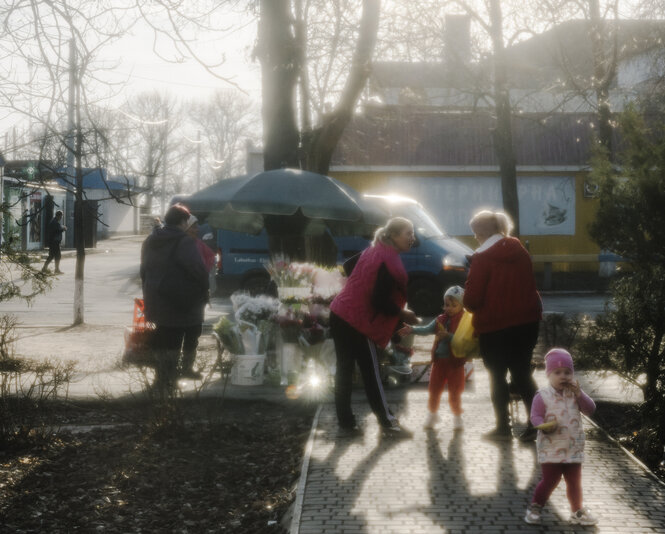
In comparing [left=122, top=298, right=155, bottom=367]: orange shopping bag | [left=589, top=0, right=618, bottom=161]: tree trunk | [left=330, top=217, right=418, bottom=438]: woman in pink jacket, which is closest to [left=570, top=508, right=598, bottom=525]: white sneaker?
[left=330, top=217, right=418, bottom=438]: woman in pink jacket

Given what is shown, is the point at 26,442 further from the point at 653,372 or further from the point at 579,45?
the point at 579,45

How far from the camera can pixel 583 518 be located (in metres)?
4.95

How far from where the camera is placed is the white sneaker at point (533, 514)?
497cm

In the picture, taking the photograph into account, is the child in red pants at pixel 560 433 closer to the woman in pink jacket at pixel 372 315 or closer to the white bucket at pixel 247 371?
the woman in pink jacket at pixel 372 315

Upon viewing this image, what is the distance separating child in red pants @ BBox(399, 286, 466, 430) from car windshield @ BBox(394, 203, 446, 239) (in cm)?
954

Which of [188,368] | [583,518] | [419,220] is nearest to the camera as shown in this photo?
[583,518]

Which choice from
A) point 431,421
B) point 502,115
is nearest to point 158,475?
point 431,421

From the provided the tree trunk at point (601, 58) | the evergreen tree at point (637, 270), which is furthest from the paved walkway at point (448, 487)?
the tree trunk at point (601, 58)

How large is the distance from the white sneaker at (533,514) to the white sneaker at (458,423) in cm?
229

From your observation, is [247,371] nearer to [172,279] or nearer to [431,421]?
[172,279]

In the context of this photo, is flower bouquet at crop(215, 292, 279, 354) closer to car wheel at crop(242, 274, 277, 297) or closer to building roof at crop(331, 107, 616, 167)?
car wheel at crop(242, 274, 277, 297)

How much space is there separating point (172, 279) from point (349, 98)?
23.6 feet

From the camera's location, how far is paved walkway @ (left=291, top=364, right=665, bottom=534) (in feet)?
16.4

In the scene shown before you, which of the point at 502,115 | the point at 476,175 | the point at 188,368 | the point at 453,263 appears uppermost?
the point at 502,115
